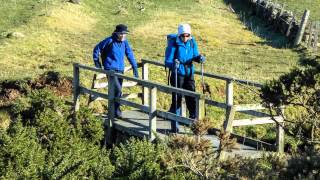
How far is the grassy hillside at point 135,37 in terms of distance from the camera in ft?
67.1

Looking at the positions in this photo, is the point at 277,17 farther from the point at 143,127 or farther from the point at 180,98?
the point at 143,127

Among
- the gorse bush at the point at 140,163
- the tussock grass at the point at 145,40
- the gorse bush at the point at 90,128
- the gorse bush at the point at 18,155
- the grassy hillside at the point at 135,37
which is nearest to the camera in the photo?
the gorse bush at the point at 140,163

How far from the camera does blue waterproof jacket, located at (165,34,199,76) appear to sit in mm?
11578

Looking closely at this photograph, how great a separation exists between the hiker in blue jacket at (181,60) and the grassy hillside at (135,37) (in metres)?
5.49

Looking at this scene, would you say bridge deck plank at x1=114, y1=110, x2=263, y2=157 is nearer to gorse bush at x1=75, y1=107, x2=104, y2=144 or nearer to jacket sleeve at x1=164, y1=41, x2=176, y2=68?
gorse bush at x1=75, y1=107, x2=104, y2=144

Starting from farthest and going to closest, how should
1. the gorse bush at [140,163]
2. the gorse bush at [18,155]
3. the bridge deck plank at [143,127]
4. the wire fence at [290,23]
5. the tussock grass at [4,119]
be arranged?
the wire fence at [290,23], the tussock grass at [4,119], the bridge deck plank at [143,127], the gorse bush at [18,155], the gorse bush at [140,163]

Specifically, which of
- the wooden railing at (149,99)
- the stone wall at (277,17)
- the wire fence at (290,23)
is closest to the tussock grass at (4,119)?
the wooden railing at (149,99)

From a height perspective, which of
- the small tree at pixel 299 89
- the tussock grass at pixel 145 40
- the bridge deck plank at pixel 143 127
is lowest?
the tussock grass at pixel 145 40

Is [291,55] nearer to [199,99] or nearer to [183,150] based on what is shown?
[199,99]

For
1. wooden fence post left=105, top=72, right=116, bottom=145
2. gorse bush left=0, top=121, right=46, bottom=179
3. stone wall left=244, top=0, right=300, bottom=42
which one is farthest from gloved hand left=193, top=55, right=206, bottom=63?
stone wall left=244, top=0, right=300, bottom=42

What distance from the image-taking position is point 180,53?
38.2ft

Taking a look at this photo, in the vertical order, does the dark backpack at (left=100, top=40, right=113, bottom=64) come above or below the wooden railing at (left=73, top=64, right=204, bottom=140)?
above

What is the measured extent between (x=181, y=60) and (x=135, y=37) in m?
15.7

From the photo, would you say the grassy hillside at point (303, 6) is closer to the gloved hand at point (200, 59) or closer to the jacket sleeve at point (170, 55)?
the gloved hand at point (200, 59)
